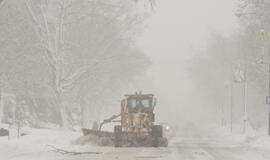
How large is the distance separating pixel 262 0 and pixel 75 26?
51.8ft

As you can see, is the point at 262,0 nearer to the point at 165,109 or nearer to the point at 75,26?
the point at 75,26

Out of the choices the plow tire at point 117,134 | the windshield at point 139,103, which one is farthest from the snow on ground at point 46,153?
the windshield at point 139,103

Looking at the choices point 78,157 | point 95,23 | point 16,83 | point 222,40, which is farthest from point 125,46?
point 222,40

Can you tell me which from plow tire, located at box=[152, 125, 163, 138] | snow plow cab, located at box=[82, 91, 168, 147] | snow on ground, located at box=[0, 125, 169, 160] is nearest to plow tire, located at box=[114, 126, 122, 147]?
snow plow cab, located at box=[82, 91, 168, 147]

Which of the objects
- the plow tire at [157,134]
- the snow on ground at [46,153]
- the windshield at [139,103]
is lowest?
the snow on ground at [46,153]

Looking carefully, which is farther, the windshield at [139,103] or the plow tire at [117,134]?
the windshield at [139,103]

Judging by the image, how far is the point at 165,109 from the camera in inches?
5787

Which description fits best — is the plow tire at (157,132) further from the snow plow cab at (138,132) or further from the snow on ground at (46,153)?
the snow on ground at (46,153)

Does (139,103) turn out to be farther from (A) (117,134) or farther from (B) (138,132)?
(A) (117,134)

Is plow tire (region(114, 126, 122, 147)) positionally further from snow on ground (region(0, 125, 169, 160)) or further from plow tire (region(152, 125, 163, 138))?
plow tire (region(152, 125, 163, 138))

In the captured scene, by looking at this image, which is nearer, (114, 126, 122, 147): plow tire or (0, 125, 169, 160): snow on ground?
(0, 125, 169, 160): snow on ground

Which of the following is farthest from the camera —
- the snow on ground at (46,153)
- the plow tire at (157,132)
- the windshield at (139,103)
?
the windshield at (139,103)

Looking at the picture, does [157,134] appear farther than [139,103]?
No

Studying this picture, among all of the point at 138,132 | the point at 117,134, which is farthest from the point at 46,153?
the point at 138,132
